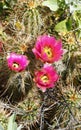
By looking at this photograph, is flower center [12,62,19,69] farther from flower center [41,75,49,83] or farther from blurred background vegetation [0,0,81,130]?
flower center [41,75,49,83]

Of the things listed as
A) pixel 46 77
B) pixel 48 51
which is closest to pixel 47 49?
pixel 48 51

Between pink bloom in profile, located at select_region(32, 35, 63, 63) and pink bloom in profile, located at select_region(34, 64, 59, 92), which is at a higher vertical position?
pink bloom in profile, located at select_region(32, 35, 63, 63)

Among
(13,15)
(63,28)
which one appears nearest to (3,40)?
(13,15)

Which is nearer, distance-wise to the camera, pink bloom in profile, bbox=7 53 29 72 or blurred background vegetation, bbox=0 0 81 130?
pink bloom in profile, bbox=7 53 29 72

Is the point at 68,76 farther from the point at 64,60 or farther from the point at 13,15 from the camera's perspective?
the point at 13,15

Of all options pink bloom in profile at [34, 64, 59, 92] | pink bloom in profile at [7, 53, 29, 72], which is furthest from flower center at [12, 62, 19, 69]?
pink bloom in profile at [34, 64, 59, 92]

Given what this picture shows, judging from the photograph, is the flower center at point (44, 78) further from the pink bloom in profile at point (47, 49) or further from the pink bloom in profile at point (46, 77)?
the pink bloom in profile at point (47, 49)
